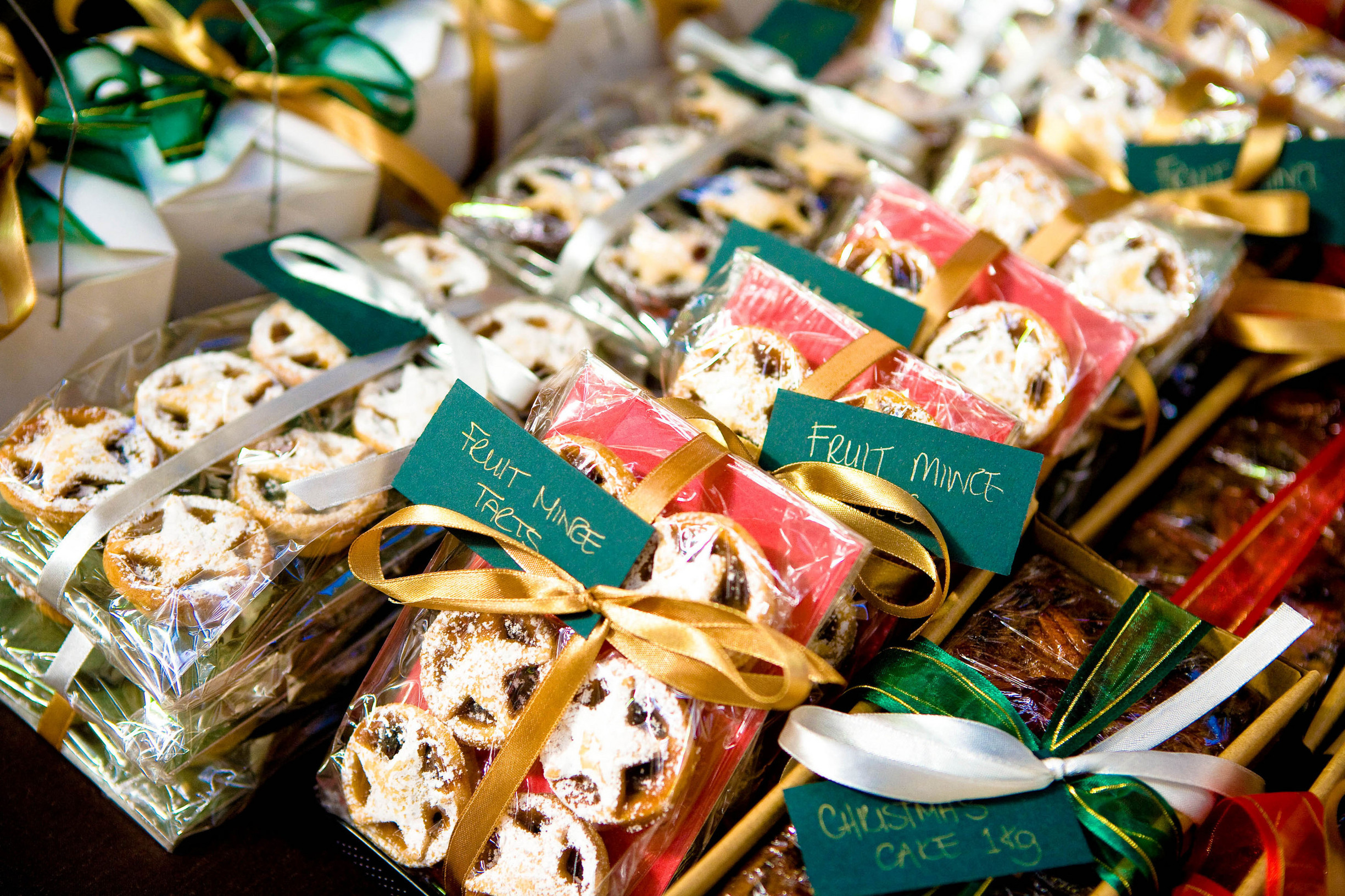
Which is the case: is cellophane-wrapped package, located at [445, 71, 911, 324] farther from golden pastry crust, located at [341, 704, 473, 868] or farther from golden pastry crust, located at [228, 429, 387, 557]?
golden pastry crust, located at [341, 704, 473, 868]

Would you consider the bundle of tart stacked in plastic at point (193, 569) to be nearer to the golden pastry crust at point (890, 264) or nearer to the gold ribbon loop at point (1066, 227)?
the golden pastry crust at point (890, 264)

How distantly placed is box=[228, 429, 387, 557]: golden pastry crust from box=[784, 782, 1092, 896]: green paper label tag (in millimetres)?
757

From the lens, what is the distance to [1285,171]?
1.92 m

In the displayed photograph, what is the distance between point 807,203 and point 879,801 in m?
1.34

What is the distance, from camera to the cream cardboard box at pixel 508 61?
2037 mm

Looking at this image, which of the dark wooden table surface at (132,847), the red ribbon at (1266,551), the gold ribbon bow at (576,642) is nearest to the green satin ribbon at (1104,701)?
the gold ribbon bow at (576,642)

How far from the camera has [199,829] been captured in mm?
1421

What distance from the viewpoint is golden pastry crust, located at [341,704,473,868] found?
1195 mm

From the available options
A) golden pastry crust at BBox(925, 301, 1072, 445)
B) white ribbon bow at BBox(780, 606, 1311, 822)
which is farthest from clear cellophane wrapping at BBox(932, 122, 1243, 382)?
→ white ribbon bow at BBox(780, 606, 1311, 822)

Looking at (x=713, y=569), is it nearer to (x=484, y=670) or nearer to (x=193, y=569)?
(x=484, y=670)

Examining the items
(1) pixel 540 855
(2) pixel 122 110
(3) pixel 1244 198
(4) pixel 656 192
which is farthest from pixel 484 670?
(3) pixel 1244 198

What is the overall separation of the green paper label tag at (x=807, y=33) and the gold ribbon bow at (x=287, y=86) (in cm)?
102

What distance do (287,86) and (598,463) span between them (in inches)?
45.8

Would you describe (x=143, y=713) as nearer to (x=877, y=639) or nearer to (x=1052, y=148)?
(x=877, y=639)
